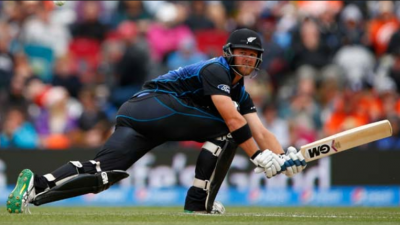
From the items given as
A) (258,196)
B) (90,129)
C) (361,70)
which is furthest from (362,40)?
(90,129)


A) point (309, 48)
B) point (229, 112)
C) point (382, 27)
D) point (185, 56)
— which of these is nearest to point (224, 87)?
point (229, 112)

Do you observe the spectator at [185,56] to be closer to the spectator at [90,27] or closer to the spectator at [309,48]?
the spectator at [90,27]

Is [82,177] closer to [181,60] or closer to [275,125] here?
[275,125]

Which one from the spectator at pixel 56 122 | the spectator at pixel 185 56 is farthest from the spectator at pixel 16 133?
the spectator at pixel 185 56

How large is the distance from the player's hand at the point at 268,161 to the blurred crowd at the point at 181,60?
243 inches

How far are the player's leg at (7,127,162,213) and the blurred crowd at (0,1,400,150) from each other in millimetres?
6134

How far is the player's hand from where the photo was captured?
8125 mm

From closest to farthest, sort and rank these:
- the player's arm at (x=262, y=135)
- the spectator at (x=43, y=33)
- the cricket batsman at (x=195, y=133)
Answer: the cricket batsman at (x=195, y=133)
the player's arm at (x=262, y=135)
the spectator at (x=43, y=33)

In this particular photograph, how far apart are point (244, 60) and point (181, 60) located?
7.37 m

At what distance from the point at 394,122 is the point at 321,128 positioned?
1.22 meters

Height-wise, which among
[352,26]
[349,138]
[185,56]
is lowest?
[349,138]

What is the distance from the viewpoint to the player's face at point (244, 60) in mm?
8383

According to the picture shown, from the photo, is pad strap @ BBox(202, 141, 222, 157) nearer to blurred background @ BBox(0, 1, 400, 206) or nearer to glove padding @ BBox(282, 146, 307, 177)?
glove padding @ BBox(282, 146, 307, 177)

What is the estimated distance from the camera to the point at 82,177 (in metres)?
8.02
